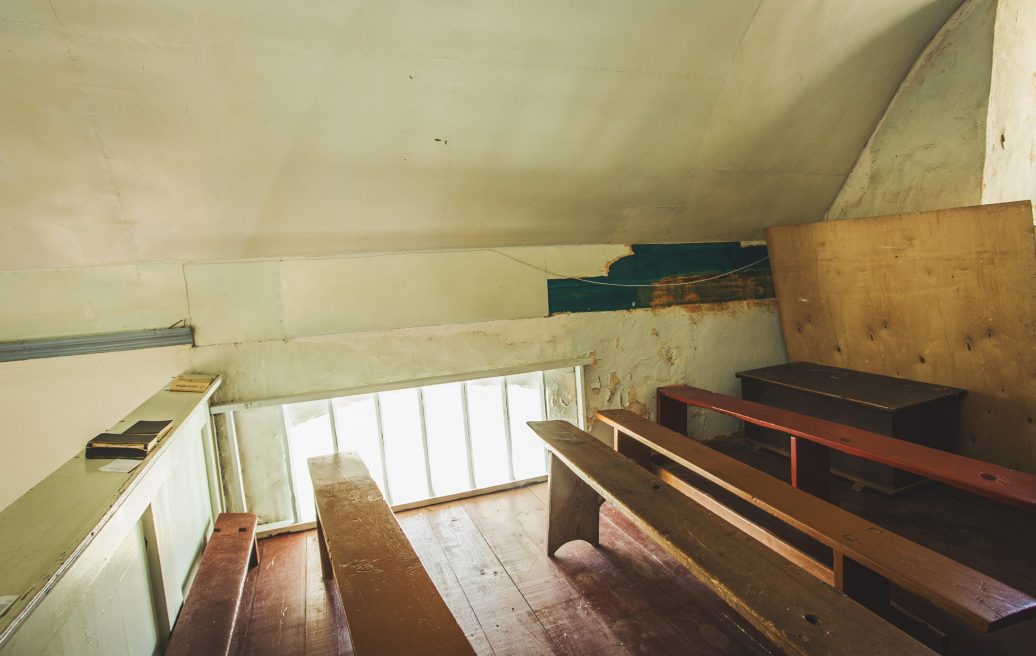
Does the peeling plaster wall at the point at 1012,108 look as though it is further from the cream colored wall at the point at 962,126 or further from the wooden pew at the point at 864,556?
the wooden pew at the point at 864,556

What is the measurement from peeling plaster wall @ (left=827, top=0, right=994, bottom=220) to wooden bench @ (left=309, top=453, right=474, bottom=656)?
3.37 m

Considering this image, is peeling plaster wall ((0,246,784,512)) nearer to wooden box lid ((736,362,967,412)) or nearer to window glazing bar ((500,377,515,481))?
window glazing bar ((500,377,515,481))

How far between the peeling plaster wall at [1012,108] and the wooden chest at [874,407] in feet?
3.39

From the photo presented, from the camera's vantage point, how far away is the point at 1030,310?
2338mm

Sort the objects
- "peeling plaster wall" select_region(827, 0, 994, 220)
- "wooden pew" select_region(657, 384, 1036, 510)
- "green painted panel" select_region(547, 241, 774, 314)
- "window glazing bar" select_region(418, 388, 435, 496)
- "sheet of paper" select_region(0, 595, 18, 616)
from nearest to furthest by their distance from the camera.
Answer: "sheet of paper" select_region(0, 595, 18, 616) < "wooden pew" select_region(657, 384, 1036, 510) < "peeling plaster wall" select_region(827, 0, 994, 220) < "window glazing bar" select_region(418, 388, 435, 496) < "green painted panel" select_region(547, 241, 774, 314)

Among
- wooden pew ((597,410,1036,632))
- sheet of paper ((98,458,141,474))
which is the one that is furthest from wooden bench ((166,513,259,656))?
wooden pew ((597,410,1036,632))

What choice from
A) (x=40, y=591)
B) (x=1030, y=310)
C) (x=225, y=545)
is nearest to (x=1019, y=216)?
(x=1030, y=310)

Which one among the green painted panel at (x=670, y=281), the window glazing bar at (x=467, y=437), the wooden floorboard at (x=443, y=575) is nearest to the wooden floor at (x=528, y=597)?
the wooden floorboard at (x=443, y=575)

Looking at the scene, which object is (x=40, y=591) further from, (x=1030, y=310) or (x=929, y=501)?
(x=1030, y=310)

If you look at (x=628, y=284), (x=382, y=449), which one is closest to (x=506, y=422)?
(x=382, y=449)

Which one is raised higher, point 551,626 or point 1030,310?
point 1030,310

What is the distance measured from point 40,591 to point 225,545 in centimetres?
135

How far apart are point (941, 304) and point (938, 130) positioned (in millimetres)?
1018

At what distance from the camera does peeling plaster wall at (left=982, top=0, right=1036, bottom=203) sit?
7.34 feet
